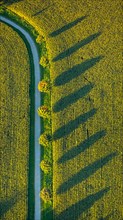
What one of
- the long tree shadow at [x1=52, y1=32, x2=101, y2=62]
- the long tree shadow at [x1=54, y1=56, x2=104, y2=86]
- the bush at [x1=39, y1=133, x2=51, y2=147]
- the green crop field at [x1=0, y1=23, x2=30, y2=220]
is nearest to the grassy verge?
the green crop field at [x1=0, y1=23, x2=30, y2=220]

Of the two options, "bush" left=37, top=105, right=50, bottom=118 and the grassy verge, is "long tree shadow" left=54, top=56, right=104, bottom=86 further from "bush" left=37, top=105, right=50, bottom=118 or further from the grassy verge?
"bush" left=37, top=105, right=50, bottom=118

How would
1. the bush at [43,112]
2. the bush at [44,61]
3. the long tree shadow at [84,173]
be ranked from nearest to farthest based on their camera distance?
the long tree shadow at [84,173] → the bush at [43,112] → the bush at [44,61]

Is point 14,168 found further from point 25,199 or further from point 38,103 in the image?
point 38,103

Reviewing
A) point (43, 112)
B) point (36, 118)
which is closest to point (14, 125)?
point (36, 118)

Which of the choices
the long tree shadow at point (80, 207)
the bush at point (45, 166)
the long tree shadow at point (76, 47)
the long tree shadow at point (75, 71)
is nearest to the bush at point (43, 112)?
the long tree shadow at point (75, 71)

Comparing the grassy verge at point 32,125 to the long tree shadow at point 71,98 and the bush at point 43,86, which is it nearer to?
the bush at point 43,86

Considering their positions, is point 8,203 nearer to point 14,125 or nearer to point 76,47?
point 14,125
